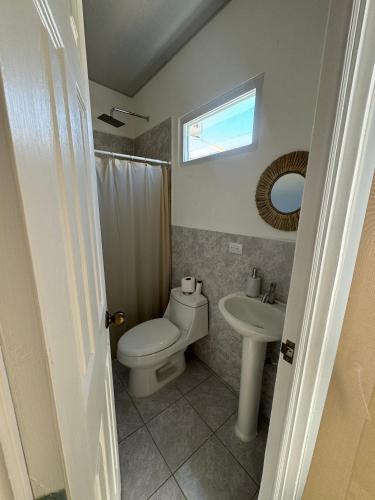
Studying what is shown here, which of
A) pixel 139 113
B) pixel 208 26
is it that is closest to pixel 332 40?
pixel 208 26

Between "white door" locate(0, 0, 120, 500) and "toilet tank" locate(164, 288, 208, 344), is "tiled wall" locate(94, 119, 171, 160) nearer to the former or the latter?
"toilet tank" locate(164, 288, 208, 344)

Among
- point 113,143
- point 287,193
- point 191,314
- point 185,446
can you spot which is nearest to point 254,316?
point 191,314

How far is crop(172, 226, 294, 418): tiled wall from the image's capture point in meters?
1.24

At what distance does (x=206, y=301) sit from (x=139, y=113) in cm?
209

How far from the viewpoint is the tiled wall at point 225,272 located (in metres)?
1.24

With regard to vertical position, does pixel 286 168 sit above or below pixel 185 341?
above

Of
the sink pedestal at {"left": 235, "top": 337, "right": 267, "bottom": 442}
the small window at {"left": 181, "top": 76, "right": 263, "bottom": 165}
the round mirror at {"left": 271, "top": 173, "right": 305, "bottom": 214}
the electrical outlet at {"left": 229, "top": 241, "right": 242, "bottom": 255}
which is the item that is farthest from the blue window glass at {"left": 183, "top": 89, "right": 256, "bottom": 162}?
the sink pedestal at {"left": 235, "top": 337, "right": 267, "bottom": 442}

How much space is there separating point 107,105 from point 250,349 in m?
2.60

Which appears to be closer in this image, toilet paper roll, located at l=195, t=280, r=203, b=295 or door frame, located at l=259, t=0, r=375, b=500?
door frame, located at l=259, t=0, r=375, b=500

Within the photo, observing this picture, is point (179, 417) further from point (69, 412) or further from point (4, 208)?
point (4, 208)

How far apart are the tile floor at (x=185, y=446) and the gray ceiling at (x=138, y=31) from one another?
2.65 metres

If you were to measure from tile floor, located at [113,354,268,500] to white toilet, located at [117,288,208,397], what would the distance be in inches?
4.1

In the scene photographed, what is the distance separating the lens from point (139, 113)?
2.17m

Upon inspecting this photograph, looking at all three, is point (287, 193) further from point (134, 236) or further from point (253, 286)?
point (134, 236)
